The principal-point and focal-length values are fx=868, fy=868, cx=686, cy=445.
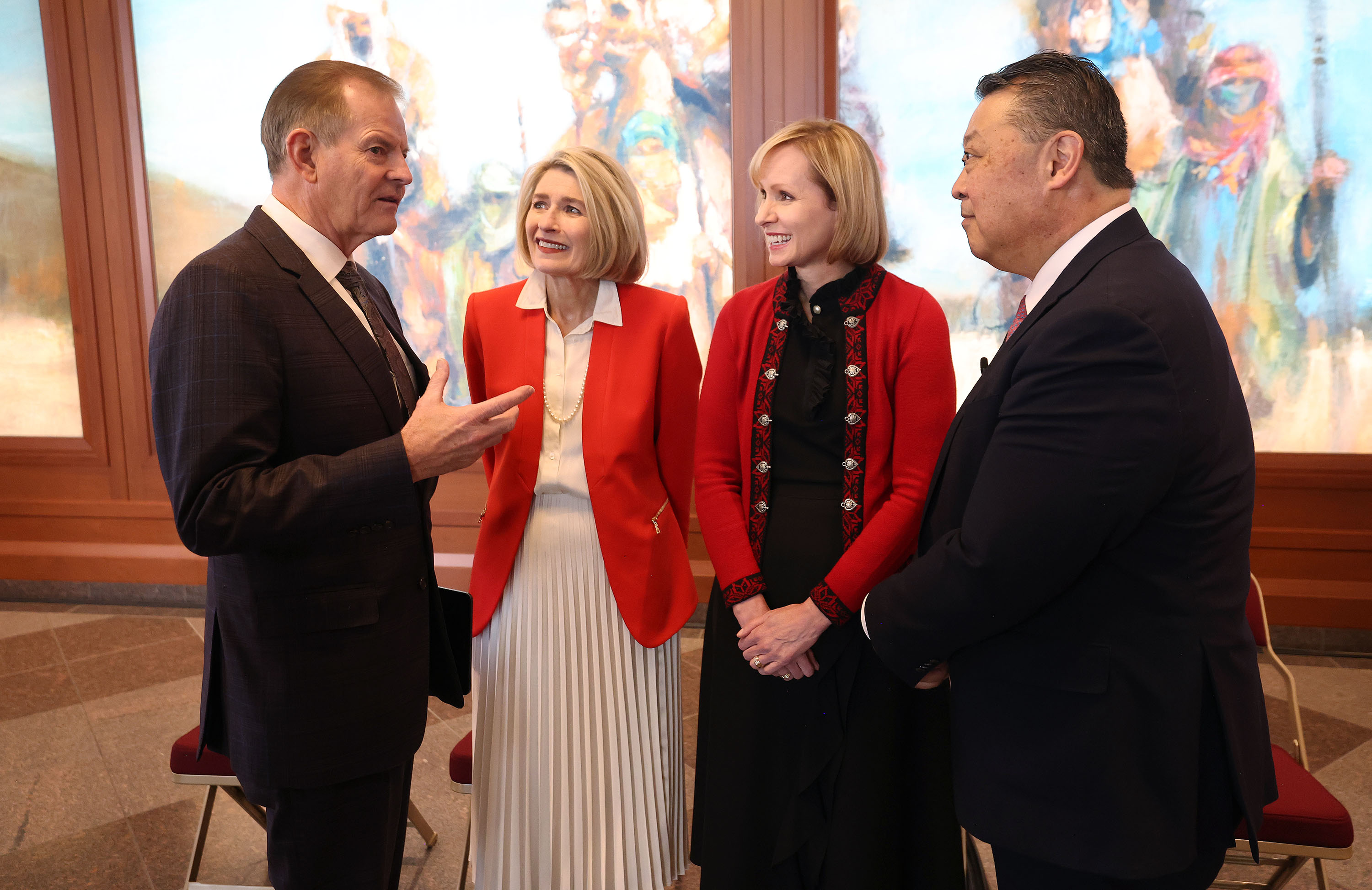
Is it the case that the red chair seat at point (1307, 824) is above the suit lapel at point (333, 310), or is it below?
below

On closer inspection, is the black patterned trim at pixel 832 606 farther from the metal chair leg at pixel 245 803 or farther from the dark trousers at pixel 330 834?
the metal chair leg at pixel 245 803

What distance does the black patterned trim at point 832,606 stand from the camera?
1.78m

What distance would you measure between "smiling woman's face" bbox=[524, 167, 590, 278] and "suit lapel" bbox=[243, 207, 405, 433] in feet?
1.83

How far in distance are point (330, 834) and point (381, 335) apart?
3.06 feet

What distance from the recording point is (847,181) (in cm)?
186

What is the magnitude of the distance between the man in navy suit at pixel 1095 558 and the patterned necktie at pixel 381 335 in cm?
101

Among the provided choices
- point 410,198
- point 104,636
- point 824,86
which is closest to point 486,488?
point 410,198

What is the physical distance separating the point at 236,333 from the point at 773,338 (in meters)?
1.08

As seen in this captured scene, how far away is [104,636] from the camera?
4621 millimetres

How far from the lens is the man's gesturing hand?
4.88 ft

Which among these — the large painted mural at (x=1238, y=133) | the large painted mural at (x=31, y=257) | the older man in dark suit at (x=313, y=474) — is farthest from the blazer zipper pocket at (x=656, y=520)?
the large painted mural at (x=31, y=257)

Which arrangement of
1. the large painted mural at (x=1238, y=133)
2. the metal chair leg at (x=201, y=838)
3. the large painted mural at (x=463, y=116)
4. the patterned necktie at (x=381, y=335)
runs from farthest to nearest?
the large painted mural at (x=463, y=116) < the large painted mural at (x=1238, y=133) < the metal chair leg at (x=201, y=838) < the patterned necktie at (x=381, y=335)

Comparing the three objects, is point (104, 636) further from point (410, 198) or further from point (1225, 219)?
point (1225, 219)

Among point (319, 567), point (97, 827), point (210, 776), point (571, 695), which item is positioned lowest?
point (97, 827)
